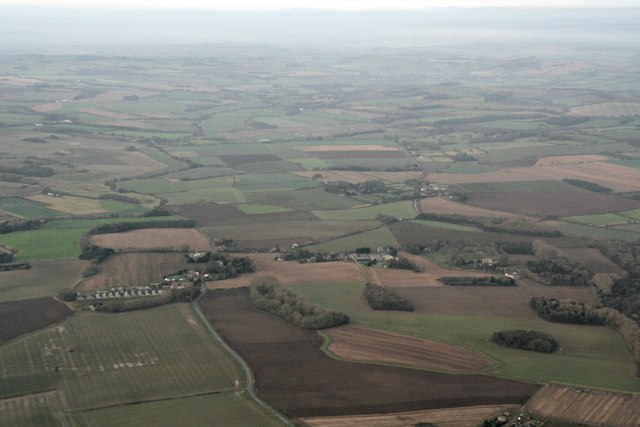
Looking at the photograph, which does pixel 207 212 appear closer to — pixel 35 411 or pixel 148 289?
pixel 148 289

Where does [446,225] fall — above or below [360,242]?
above

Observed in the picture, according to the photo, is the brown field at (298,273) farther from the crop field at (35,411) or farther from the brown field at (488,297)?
the crop field at (35,411)

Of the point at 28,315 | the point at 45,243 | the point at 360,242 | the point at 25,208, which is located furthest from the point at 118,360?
the point at 25,208

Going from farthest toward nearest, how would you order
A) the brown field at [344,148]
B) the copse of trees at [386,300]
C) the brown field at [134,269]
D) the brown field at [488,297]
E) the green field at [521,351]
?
the brown field at [344,148]
the brown field at [134,269]
the copse of trees at [386,300]
the brown field at [488,297]
the green field at [521,351]

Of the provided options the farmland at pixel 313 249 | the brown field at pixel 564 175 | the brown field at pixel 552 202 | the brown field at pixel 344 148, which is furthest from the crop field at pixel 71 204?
the brown field at pixel 344 148

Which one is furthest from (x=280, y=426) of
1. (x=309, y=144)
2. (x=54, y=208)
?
(x=309, y=144)

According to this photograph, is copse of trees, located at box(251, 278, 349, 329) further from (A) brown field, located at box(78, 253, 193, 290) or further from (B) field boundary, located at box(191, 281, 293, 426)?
(A) brown field, located at box(78, 253, 193, 290)
